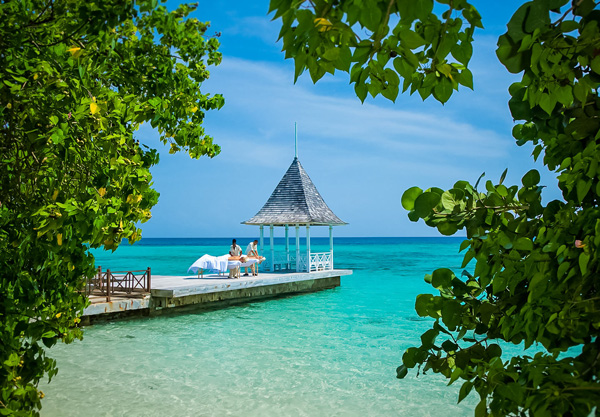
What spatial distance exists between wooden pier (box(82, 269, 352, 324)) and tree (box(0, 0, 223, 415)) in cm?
1102

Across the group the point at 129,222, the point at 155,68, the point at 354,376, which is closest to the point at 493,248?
the point at 129,222

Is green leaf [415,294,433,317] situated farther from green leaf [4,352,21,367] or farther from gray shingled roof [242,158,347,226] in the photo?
gray shingled roof [242,158,347,226]

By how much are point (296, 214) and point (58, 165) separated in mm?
21691

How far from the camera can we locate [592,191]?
1.56 metres

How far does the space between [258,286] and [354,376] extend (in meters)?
9.91

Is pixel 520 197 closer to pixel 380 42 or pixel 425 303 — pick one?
pixel 425 303

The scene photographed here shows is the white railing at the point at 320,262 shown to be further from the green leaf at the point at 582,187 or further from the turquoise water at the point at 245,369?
the green leaf at the point at 582,187

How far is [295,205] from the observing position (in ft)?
84.3

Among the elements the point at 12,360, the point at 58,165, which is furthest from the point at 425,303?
the point at 12,360

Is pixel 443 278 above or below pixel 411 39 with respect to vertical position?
below

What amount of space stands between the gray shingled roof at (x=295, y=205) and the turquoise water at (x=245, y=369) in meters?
5.91

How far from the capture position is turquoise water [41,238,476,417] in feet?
30.2

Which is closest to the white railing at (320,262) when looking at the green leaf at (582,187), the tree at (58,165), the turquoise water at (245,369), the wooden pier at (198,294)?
the wooden pier at (198,294)

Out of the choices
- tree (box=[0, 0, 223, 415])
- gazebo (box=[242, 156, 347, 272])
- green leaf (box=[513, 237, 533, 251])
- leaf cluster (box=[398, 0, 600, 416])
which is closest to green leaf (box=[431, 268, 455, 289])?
leaf cluster (box=[398, 0, 600, 416])
